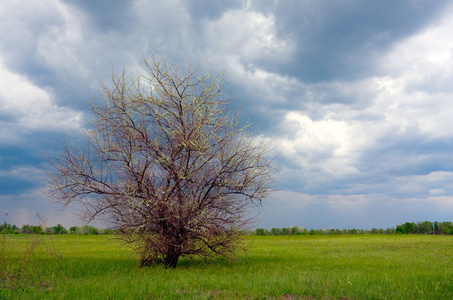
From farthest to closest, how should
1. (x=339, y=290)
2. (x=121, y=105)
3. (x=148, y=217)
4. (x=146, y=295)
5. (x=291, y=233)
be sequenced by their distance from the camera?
1. (x=291, y=233)
2. (x=121, y=105)
3. (x=148, y=217)
4. (x=339, y=290)
5. (x=146, y=295)

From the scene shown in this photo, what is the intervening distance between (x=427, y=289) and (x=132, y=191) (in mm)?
11349

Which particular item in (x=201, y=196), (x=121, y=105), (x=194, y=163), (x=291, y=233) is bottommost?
(x=291, y=233)

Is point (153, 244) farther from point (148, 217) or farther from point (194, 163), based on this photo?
point (194, 163)

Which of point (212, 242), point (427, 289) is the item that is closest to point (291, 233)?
point (212, 242)

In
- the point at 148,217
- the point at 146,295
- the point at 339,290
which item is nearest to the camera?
the point at 146,295

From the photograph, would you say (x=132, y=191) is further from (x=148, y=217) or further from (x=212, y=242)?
(x=212, y=242)

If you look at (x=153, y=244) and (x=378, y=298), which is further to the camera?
(x=153, y=244)

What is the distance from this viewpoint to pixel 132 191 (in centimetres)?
1495

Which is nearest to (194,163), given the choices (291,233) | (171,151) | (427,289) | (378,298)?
(171,151)

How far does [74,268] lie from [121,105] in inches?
295

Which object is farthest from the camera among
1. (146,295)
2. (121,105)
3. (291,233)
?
(291,233)

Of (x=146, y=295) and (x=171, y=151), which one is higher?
(x=171, y=151)

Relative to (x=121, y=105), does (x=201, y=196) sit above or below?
below

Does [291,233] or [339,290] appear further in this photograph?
[291,233]
